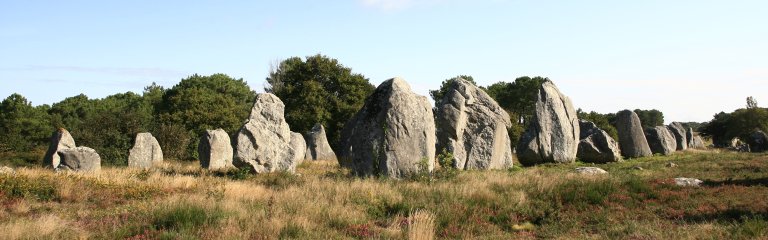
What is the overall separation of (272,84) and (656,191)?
5080 cm

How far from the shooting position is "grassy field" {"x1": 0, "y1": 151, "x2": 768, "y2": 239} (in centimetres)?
948

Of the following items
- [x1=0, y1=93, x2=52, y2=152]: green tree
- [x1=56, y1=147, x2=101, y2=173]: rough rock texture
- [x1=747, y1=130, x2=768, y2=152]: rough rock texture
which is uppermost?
[x1=0, y1=93, x2=52, y2=152]: green tree

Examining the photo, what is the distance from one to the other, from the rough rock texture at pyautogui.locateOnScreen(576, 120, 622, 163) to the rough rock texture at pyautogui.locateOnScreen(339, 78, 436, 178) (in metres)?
12.3

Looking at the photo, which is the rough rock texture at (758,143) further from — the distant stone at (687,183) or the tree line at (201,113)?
the distant stone at (687,183)

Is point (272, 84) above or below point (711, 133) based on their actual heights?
above

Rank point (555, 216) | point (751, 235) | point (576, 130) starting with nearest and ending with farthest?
point (751, 235)
point (555, 216)
point (576, 130)

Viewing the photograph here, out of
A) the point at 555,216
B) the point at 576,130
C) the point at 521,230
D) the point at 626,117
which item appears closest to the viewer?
the point at 521,230

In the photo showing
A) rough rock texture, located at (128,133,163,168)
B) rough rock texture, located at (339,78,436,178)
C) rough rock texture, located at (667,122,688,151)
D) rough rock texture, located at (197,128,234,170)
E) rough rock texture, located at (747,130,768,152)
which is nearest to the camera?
rough rock texture, located at (339,78,436,178)

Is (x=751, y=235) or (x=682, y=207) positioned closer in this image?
(x=751, y=235)

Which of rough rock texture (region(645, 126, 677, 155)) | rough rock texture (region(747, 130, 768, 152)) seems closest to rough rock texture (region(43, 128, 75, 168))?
rough rock texture (region(645, 126, 677, 155))

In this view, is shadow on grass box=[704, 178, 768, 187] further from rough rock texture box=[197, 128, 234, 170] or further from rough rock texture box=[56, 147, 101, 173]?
rough rock texture box=[56, 147, 101, 173]

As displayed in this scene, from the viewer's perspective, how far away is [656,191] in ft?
44.9

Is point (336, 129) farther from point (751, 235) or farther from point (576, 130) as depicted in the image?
point (751, 235)

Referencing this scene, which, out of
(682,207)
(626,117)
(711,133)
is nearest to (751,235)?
(682,207)
